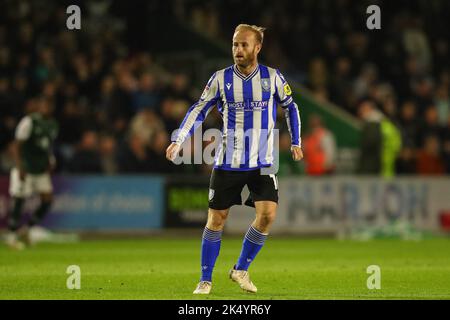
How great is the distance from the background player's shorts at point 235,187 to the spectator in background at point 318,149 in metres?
10.7

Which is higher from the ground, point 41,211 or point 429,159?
point 429,159

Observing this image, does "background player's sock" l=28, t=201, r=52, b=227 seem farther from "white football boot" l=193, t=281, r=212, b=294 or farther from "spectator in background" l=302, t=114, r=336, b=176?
"white football boot" l=193, t=281, r=212, b=294

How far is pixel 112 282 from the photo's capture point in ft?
33.9

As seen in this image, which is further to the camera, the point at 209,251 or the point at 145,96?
the point at 145,96

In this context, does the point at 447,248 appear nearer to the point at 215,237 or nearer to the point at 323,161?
the point at 323,161

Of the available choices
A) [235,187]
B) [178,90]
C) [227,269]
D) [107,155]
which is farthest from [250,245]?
[178,90]

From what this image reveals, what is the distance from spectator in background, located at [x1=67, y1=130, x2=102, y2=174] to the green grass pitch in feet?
5.90

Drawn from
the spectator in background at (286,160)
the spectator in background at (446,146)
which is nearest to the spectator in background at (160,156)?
the spectator in background at (286,160)

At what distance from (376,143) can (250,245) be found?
1044cm

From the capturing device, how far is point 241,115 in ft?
30.9

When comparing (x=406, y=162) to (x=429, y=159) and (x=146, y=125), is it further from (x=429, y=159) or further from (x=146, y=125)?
(x=146, y=125)

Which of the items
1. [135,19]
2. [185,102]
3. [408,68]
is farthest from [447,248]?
[135,19]

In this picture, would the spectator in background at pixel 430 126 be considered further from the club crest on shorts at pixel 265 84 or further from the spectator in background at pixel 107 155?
the club crest on shorts at pixel 265 84

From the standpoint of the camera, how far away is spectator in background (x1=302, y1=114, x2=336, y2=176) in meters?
20.1
